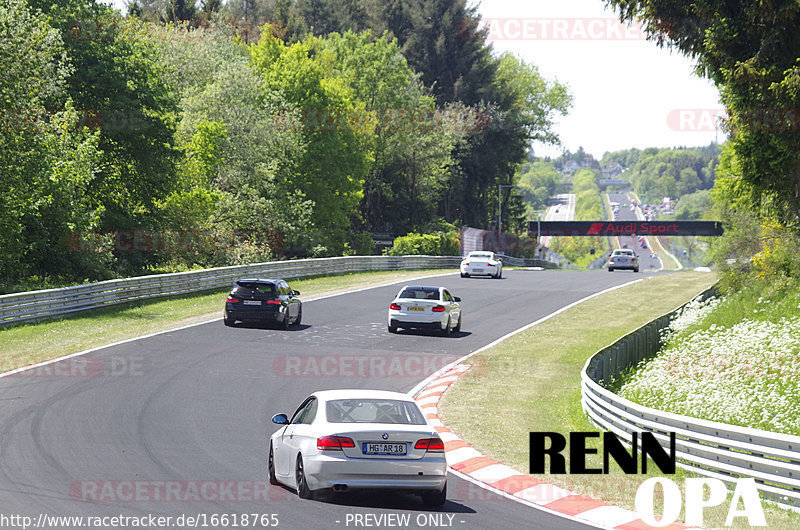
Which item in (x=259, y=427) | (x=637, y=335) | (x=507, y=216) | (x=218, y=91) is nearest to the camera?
(x=259, y=427)

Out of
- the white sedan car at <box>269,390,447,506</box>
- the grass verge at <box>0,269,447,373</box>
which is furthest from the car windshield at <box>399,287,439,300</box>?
the white sedan car at <box>269,390,447,506</box>

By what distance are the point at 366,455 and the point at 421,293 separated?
19648mm

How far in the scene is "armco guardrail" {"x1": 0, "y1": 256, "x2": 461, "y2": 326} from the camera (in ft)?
99.3

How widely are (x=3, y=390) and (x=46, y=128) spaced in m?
22.1

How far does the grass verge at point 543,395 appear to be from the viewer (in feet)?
41.6

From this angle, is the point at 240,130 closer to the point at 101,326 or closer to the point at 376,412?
the point at 101,326

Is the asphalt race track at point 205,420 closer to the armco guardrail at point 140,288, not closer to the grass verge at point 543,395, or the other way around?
the grass verge at point 543,395

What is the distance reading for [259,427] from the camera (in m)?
16.1

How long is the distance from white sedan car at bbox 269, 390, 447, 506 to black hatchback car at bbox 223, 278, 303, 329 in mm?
18785

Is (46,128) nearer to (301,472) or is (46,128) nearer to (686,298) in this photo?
(686,298)

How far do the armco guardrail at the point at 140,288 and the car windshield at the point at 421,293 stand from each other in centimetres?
1123

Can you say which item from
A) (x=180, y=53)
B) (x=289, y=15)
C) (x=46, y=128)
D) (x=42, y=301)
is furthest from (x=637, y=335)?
(x=289, y=15)

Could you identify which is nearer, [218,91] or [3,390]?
[3,390]

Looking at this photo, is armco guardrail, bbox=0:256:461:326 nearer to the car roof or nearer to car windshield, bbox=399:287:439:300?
car windshield, bbox=399:287:439:300
